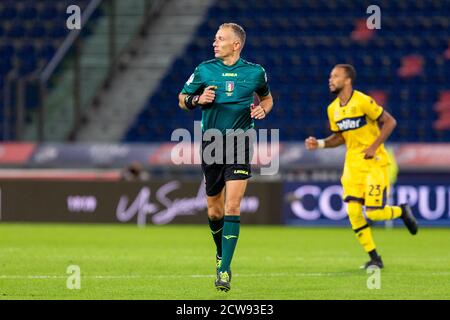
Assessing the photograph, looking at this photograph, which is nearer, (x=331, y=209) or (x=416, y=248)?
(x=416, y=248)

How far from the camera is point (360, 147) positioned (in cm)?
1216

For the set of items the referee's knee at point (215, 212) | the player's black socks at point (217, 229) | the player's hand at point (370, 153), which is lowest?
the player's black socks at point (217, 229)

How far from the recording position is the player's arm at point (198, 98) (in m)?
9.33

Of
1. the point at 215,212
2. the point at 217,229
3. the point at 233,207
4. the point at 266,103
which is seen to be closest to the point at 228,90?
the point at 266,103

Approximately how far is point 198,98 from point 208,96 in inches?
5.8

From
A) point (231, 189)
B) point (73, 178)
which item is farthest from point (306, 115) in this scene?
point (231, 189)

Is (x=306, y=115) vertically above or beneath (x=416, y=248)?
above

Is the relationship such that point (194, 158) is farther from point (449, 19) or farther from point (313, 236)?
point (449, 19)

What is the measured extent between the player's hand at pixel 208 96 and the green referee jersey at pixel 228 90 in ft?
0.41

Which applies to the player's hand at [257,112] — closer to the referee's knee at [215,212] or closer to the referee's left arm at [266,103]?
the referee's left arm at [266,103]

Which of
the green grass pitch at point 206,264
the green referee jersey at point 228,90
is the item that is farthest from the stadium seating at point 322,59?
the green referee jersey at point 228,90

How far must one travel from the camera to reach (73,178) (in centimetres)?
2248
